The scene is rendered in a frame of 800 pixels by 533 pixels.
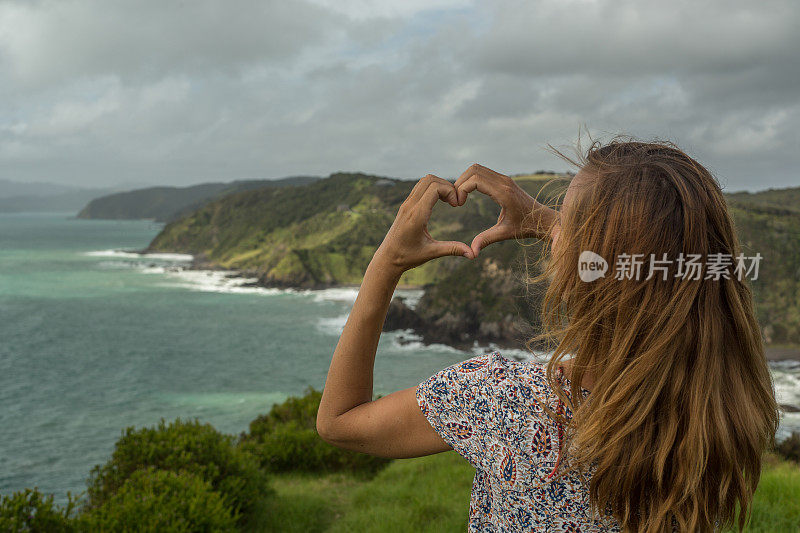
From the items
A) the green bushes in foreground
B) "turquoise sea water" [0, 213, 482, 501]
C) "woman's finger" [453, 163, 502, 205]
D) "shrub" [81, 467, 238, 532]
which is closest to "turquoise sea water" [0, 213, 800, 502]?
"turquoise sea water" [0, 213, 482, 501]

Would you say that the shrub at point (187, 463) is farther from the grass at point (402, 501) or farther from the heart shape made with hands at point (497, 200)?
the heart shape made with hands at point (497, 200)

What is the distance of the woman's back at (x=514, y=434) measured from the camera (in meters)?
1.13

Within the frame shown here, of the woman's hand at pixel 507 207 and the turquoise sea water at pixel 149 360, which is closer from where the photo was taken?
the woman's hand at pixel 507 207

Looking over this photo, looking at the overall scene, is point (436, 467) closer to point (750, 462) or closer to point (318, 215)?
point (750, 462)

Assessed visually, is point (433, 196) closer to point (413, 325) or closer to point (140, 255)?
point (413, 325)

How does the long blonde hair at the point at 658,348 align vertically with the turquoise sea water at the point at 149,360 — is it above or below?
above

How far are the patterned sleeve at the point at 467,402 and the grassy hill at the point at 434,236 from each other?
10.9 inches

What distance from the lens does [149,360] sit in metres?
36.9

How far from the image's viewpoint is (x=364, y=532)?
17.9ft

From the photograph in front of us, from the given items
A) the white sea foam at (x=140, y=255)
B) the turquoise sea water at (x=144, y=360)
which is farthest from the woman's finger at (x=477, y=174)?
the white sea foam at (x=140, y=255)

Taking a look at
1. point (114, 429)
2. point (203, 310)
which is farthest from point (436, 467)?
point (203, 310)

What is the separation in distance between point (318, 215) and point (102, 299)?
102 feet

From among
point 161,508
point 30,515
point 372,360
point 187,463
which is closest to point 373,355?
point 372,360

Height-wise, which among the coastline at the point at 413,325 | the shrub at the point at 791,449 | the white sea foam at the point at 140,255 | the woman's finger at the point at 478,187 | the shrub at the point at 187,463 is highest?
the woman's finger at the point at 478,187
